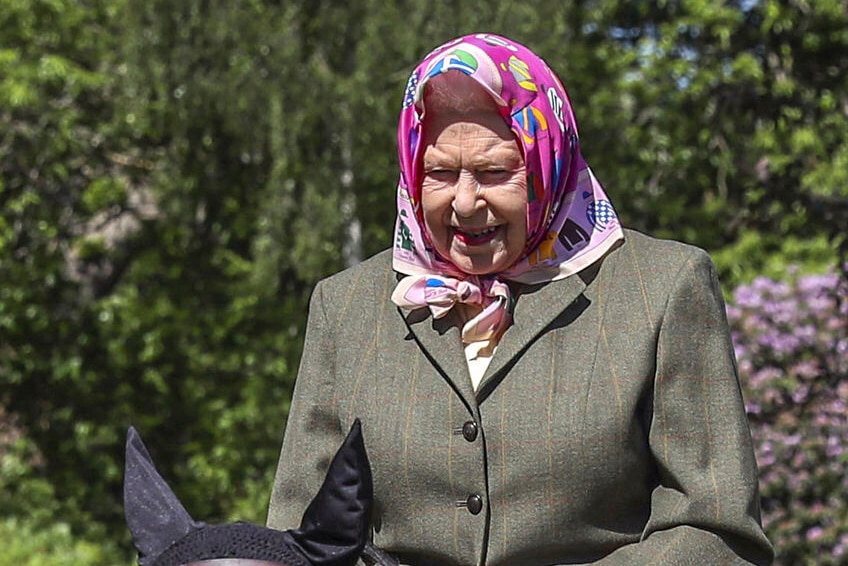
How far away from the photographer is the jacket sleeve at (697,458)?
2.29 metres

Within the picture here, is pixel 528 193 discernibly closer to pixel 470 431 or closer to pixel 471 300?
pixel 471 300

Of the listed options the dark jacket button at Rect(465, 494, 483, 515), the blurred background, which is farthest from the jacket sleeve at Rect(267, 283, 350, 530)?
the blurred background

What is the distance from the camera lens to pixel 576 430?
2.32m

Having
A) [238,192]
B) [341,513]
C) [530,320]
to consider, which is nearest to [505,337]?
[530,320]

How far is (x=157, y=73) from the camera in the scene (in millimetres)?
6836

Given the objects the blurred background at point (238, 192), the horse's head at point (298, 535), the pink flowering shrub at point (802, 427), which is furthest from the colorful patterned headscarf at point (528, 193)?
the blurred background at point (238, 192)

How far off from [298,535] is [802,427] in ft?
13.6

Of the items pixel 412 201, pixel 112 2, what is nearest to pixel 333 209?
pixel 112 2

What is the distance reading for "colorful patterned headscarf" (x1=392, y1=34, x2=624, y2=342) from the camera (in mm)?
2412

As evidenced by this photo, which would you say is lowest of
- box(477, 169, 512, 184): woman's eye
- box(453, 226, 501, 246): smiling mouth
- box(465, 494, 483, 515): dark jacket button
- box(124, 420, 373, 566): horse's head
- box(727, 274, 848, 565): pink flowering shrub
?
box(727, 274, 848, 565): pink flowering shrub

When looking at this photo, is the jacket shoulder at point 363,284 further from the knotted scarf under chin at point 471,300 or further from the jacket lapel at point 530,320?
the jacket lapel at point 530,320

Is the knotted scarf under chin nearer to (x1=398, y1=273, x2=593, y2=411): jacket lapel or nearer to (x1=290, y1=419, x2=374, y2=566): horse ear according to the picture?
(x1=398, y1=273, x2=593, y2=411): jacket lapel

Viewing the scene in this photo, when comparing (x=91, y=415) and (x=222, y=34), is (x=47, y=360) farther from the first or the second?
(x=222, y=34)

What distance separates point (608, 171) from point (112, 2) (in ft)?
8.76
